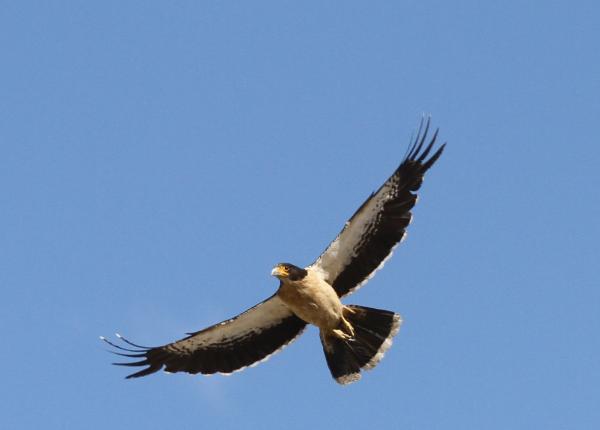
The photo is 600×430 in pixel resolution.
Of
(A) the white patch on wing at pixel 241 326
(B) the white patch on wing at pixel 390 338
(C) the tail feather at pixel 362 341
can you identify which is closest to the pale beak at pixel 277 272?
(A) the white patch on wing at pixel 241 326

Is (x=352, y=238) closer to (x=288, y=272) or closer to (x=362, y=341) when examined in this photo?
(x=288, y=272)

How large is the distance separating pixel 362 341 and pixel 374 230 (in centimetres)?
172

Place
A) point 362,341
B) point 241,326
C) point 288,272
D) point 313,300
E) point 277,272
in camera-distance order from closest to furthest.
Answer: point 277,272
point 288,272
point 313,300
point 362,341
point 241,326

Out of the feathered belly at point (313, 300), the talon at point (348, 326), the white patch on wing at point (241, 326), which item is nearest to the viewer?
the feathered belly at point (313, 300)

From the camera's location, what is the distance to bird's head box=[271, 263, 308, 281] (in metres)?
19.9

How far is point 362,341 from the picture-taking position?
813 inches

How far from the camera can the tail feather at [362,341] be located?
20.6m

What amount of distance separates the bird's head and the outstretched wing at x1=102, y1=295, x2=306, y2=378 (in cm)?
97

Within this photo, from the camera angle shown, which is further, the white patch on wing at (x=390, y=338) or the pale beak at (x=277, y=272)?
the white patch on wing at (x=390, y=338)

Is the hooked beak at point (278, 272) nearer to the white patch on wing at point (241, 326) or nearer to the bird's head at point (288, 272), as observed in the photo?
the bird's head at point (288, 272)

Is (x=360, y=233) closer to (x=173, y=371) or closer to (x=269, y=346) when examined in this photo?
(x=269, y=346)

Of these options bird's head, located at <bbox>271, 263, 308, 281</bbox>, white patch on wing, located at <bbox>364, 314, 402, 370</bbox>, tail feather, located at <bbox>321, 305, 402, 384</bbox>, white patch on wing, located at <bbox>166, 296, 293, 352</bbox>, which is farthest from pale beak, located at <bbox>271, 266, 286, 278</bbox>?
white patch on wing, located at <bbox>364, 314, 402, 370</bbox>

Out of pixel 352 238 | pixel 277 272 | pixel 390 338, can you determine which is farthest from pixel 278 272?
→ pixel 390 338

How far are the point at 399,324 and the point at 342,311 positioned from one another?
89cm
